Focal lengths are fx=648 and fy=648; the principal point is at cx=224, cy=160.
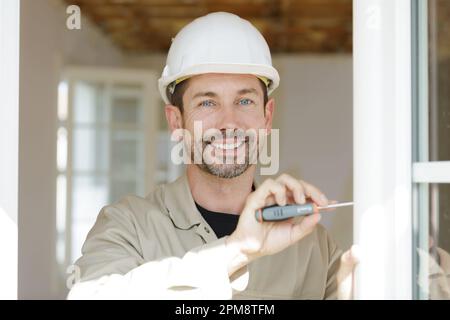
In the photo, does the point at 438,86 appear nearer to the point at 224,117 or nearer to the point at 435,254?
the point at 435,254

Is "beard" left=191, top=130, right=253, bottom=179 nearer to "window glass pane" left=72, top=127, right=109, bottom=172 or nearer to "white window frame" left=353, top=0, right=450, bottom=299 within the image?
"white window frame" left=353, top=0, right=450, bottom=299

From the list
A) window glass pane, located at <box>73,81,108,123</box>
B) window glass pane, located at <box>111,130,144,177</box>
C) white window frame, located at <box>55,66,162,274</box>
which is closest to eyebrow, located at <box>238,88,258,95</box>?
white window frame, located at <box>55,66,162,274</box>

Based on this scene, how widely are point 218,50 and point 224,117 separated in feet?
0.71

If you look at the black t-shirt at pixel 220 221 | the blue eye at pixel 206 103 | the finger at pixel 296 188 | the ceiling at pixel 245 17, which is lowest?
the black t-shirt at pixel 220 221

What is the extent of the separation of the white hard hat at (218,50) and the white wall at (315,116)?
5310 millimetres

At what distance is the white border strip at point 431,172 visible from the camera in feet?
4.15

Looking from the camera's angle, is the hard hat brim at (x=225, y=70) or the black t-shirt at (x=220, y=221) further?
the black t-shirt at (x=220, y=221)

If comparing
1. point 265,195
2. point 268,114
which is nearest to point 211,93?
point 268,114

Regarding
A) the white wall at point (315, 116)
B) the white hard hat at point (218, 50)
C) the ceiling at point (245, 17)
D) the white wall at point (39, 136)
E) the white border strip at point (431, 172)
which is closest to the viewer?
the white border strip at point (431, 172)

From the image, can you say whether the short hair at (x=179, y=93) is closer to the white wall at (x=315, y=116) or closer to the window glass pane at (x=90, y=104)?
the window glass pane at (x=90, y=104)

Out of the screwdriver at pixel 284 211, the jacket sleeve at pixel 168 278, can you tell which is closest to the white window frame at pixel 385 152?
the screwdriver at pixel 284 211

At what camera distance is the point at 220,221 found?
215 centimetres

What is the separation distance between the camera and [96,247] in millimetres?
1855

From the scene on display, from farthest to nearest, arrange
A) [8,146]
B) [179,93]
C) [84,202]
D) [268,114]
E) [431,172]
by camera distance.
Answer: [84,202] < [268,114] < [179,93] < [8,146] < [431,172]
